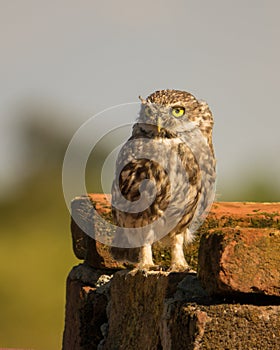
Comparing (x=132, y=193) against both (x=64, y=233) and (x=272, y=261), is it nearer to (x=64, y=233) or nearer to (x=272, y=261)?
(x=272, y=261)

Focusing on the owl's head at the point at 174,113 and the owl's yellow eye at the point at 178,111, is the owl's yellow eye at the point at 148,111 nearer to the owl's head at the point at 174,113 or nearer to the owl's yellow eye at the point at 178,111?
the owl's head at the point at 174,113

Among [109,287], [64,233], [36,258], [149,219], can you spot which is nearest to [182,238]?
[149,219]

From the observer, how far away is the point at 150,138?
540 centimetres

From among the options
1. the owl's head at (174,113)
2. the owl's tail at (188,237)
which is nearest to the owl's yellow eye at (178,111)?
the owl's head at (174,113)

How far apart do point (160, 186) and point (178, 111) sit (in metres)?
0.74

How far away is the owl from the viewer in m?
5.07

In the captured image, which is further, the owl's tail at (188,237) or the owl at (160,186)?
the owl at (160,186)

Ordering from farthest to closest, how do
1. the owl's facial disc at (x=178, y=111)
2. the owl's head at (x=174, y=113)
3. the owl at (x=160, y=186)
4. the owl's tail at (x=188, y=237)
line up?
1. the owl's facial disc at (x=178, y=111)
2. the owl's head at (x=174, y=113)
3. the owl at (x=160, y=186)
4. the owl's tail at (x=188, y=237)

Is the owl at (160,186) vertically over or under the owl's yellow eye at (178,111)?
under

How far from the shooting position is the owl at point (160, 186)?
507cm

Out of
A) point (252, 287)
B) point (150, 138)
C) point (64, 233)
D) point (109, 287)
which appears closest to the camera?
point (252, 287)

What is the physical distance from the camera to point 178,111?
18.8 ft

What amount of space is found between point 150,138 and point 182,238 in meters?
0.64

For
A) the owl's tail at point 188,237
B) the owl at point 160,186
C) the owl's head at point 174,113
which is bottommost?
the owl's tail at point 188,237
